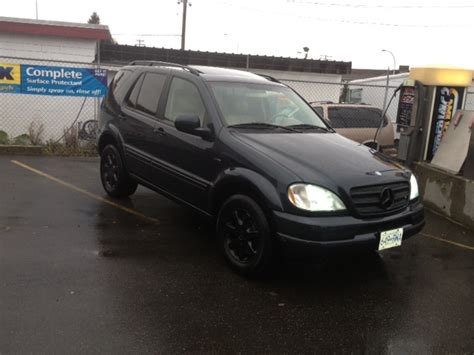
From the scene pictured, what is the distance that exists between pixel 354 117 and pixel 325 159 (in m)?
6.22

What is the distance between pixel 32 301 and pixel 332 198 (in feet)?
8.17

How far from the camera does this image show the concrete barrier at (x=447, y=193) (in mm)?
6344

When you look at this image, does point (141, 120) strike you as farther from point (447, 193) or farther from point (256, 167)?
point (447, 193)

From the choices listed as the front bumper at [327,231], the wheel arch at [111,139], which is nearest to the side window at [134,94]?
the wheel arch at [111,139]

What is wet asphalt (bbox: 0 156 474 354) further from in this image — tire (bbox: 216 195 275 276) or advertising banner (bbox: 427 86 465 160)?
advertising banner (bbox: 427 86 465 160)

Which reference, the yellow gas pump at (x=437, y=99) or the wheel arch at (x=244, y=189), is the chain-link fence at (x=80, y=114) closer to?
the yellow gas pump at (x=437, y=99)

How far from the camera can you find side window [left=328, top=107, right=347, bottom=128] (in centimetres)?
973

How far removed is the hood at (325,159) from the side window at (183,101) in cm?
68

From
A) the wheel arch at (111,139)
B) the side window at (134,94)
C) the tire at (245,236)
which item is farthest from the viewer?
the wheel arch at (111,139)

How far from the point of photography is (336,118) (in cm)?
978

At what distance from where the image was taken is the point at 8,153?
9.80m

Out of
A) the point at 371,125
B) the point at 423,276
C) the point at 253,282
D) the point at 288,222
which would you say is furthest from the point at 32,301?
the point at 371,125

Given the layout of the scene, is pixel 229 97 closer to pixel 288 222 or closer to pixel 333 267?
pixel 288 222

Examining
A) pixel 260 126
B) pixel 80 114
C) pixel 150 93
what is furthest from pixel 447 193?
pixel 80 114
